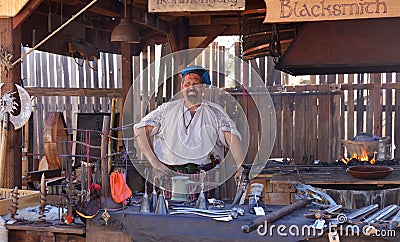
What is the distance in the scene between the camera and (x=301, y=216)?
3725mm

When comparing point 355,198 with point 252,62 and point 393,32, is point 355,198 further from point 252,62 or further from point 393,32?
point 252,62

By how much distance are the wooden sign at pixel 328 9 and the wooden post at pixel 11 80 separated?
82.0 inches

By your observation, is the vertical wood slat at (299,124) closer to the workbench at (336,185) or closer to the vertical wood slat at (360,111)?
the vertical wood slat at (360,111)

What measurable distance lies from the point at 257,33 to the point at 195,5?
272cm

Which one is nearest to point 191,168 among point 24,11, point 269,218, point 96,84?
point 269,218

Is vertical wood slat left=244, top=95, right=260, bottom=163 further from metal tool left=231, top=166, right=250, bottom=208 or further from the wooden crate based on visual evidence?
metal tool left=231, top=166, right=250, bottom=208

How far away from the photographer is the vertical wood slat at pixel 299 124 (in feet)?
29.1

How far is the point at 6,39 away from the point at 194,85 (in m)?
1.61

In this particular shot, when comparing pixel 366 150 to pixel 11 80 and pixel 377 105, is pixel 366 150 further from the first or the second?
pixel 11 80

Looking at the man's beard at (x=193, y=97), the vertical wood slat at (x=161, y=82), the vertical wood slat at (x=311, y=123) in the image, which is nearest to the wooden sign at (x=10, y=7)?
the man's beard at (x=193, y=97)

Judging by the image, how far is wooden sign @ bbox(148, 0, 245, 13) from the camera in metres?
4.40

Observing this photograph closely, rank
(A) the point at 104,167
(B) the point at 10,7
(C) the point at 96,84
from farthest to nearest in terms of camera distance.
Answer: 1. (C) the point at 96,84
2. (B) the point at 10,7
3. (A) the point at 104,167

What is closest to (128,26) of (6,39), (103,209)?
(6,39)

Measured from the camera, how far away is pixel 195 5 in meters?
4.43
